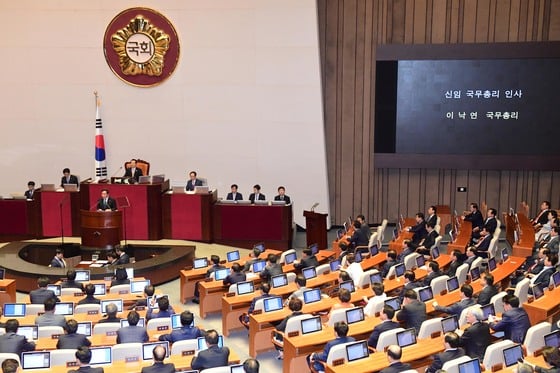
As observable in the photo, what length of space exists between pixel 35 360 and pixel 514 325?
549 centimetres

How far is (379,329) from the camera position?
8.18 m

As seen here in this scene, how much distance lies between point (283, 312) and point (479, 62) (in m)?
9.48

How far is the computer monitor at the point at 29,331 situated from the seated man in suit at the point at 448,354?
462 cm

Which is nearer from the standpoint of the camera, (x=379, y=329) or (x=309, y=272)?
(x=379, y=329)

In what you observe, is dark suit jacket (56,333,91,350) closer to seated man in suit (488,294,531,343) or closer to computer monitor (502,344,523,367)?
computer monitor (502,344,523,367)

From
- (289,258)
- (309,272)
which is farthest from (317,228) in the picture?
(309,272)

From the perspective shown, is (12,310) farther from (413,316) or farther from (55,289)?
(413,316)

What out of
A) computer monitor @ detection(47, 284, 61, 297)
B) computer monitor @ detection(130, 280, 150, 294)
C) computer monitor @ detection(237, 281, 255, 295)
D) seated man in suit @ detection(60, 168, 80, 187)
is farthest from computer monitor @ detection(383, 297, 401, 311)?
seated man in suit @ detection(60, 168, 80, 187)

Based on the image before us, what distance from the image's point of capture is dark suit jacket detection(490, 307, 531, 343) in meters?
8.40

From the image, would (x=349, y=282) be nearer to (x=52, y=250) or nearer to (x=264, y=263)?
(x=264, y=263)

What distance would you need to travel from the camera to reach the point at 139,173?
1571cm

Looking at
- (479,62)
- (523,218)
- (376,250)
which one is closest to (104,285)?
(376,250)

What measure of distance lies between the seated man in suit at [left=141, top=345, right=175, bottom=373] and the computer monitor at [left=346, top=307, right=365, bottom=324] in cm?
269

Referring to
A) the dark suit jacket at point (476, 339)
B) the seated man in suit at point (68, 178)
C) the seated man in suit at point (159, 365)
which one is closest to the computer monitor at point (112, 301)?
the seated man in suit at point (159, 365)
